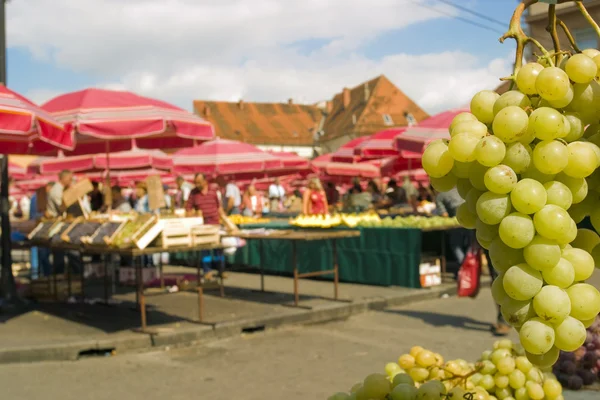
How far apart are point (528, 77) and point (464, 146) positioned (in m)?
0.21

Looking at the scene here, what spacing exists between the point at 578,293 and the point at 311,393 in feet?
15.7

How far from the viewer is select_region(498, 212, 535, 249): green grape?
1416mm

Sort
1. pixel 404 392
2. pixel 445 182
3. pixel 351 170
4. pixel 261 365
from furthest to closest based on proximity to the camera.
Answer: pixel 351 170
pixel 261 365
pixel 404 392
pixel 445 182

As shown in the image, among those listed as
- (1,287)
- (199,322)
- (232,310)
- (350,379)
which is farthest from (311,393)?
(1,287)

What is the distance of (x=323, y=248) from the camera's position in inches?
533

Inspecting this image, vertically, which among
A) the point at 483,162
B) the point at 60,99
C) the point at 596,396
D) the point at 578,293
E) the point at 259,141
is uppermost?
the point at 259,141

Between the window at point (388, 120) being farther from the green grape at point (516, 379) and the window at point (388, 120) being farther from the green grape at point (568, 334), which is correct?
the green grape at point (568, 334)

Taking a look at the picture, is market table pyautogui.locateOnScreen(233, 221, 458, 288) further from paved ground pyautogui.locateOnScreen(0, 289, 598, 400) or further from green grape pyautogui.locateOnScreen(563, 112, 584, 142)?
green grape pyautogui.locateOnScreen(563, 112, 584, 142)

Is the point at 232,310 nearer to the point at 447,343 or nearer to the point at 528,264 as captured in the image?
the point at 447,343

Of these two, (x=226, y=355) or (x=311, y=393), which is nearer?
(x=311, y=393)

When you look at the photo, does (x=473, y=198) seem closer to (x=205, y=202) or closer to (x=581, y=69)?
(x=581, y=69)

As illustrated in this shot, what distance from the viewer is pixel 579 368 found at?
3.95 metres

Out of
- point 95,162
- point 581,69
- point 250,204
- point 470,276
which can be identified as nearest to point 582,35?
point 581,69

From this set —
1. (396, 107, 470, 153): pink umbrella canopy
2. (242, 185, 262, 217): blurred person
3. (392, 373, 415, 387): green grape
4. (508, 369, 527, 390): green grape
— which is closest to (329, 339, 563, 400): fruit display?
(508, 369, 527, 390): green grape
